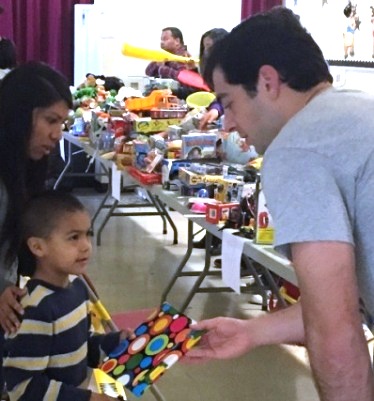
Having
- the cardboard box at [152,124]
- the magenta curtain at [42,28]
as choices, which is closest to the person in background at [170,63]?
the magenta curtain at [42,28]

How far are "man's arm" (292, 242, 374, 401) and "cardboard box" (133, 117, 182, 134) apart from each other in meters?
2.86

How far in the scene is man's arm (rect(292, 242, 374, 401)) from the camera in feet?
3.48

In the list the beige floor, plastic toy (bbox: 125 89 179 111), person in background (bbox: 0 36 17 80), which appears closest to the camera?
the beige floor

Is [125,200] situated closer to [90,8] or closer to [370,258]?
[90,8]

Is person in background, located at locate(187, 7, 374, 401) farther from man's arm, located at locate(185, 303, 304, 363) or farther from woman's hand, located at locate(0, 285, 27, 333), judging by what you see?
woman's hand, located at locate(0, 285, 27, 333)

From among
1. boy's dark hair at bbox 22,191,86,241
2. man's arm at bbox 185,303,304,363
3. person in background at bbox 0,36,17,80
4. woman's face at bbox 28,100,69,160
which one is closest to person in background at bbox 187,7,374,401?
man's arm at bbox 185,303,304,363

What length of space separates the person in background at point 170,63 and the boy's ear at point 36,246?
12.1 feet

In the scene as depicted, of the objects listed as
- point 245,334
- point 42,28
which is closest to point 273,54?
point 245,334

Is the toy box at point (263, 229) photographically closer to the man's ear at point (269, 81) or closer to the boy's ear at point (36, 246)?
the boy's ear at point (36, 246)

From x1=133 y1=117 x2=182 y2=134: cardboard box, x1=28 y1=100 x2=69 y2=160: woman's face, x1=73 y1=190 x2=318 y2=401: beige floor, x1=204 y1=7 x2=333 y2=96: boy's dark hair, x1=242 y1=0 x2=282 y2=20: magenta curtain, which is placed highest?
x1=242 y1=0 x2=282 y2=20: magenta curtain

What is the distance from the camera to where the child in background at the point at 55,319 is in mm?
1668

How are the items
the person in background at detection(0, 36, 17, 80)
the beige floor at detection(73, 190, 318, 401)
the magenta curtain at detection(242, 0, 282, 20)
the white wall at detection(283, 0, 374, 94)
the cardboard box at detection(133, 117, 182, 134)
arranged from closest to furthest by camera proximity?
the beige floor at detection(73, 190, 318, 401) → the cardboard box at detection(133, 117, 182, 134) → the white wall at detection(283, 0, 374, 94) → the person in background at detection(0, 36, 17, 80) → the magenta curtain at detection(242, 0, 282, 20)

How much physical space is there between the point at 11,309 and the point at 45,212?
9.9 inches

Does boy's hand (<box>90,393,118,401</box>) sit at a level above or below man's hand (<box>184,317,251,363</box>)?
below
